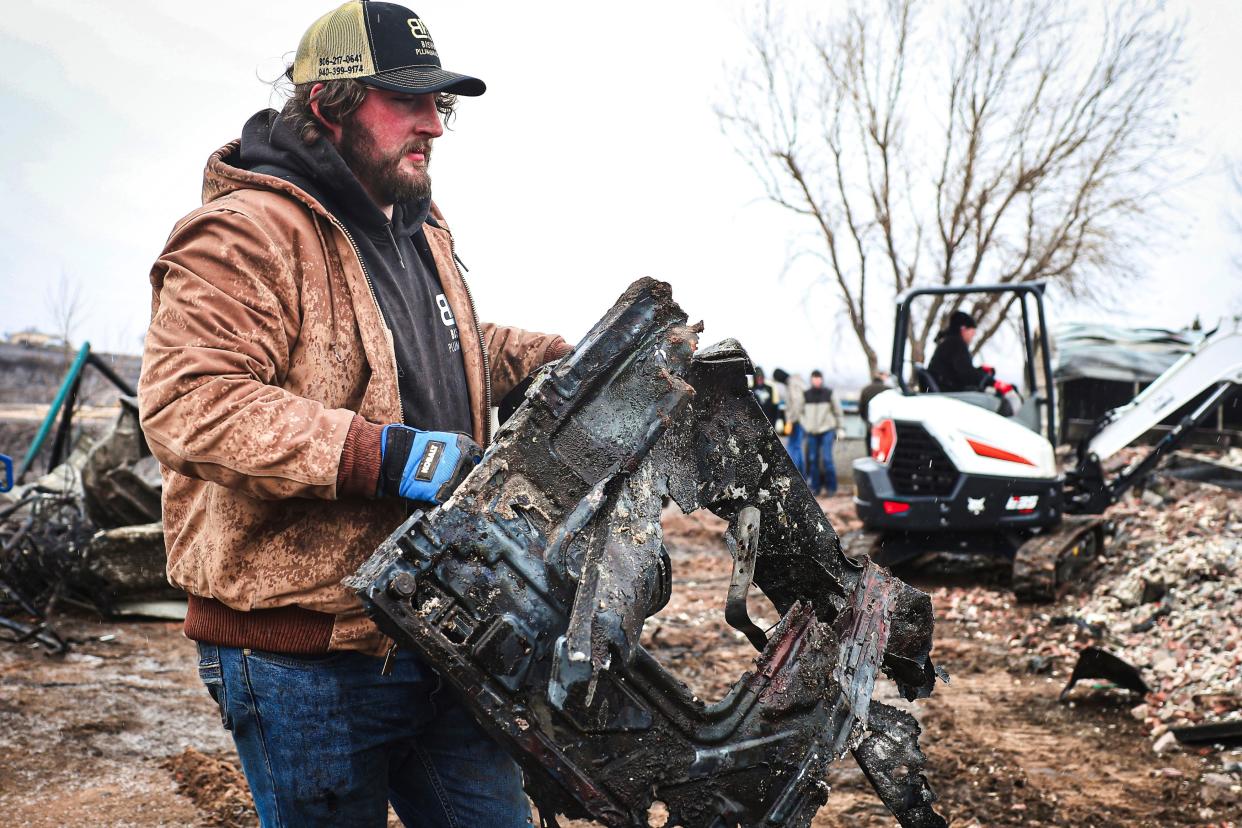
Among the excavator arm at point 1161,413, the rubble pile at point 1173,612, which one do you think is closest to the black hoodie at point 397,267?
the rubble pile at point 1173,612

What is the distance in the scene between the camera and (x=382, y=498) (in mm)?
1775

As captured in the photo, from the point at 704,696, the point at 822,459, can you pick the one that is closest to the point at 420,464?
the point at 704,696

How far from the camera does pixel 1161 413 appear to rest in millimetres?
8109

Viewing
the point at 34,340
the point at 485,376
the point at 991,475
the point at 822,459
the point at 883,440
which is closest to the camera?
the point at 485,376

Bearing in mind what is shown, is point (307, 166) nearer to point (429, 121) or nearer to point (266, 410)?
point (429, 121)

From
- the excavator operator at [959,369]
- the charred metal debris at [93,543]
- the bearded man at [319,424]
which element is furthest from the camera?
the excavator operator at [959,369]

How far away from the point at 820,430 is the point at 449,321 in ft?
39.2

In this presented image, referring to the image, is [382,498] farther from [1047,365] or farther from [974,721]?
[1047,365]

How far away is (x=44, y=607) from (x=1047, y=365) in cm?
747

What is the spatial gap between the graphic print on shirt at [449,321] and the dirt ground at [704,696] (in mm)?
2384

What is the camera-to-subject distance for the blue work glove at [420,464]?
1582mm

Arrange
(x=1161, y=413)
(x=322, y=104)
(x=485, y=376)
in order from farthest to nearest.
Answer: (x=1161, y=413), (x=485, y=376), (x=322, y=104)

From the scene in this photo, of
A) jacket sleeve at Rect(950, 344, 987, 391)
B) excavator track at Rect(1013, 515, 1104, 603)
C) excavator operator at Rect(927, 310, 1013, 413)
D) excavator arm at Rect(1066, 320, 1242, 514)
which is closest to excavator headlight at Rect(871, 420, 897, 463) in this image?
excavator operator at Rect(927, 310, 1013, 413)

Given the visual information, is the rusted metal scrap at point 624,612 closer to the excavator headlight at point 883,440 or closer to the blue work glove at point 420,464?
the blue work glove at point 420,464
